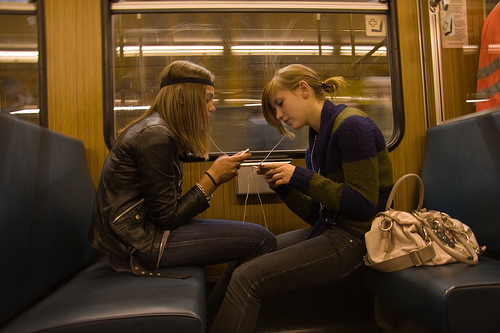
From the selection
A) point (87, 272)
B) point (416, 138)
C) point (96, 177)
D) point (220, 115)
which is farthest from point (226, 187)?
point (416, 138)

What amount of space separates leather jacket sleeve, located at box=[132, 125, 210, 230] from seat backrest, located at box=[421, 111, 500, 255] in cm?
130

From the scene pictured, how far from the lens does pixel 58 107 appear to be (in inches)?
83.0

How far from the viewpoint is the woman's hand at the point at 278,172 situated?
153 centimetres

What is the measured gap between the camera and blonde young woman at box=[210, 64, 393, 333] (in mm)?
1354

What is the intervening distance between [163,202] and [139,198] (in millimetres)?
113

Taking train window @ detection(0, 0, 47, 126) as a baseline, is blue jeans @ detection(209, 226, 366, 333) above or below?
below

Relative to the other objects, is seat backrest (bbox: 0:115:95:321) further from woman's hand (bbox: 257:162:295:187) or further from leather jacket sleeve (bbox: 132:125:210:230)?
woman's hand (bbox: 257:162:295:187)

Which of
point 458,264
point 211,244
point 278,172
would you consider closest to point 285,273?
point 211,244

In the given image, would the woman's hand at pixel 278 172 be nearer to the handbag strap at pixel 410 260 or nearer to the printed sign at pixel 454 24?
the handbag strap at pixel 410 260

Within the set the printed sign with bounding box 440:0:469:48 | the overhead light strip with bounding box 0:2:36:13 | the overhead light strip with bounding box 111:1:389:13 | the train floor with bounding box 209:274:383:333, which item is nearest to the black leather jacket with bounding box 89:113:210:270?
the train floor with bounding box 209:274:383:333

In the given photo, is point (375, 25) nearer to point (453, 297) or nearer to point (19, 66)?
point (453, 297)

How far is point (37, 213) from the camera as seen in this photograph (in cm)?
134

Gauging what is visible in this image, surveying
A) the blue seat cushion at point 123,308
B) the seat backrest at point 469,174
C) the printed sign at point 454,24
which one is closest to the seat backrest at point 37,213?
the blue seat cushion at point 123,308

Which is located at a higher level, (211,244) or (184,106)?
(184,106)
